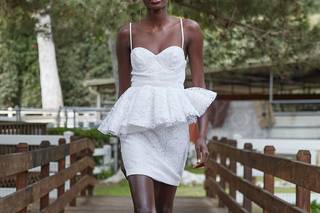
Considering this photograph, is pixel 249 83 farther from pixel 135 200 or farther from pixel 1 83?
pixel 135 200

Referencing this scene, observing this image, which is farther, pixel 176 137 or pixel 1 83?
pixel 1 83

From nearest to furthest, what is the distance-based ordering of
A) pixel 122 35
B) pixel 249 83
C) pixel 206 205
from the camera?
1. pixel 122 35
2. pixel 206 205
3. pixel 249 83

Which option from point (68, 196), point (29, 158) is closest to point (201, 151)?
point (29, 158)

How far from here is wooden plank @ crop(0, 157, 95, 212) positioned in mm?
4730

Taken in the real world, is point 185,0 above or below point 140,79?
above

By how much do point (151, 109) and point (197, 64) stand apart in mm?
482

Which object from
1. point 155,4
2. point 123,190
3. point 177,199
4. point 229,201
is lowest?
point 123,190

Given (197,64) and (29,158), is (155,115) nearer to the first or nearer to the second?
(197,64)

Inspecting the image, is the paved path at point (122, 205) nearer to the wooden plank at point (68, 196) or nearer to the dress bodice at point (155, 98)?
the wooden plank at point (68, 196)

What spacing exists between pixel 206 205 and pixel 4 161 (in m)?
5.96

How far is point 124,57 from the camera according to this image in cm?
427

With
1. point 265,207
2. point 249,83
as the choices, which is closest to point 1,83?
point 249,83

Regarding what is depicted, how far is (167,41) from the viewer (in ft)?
13.6

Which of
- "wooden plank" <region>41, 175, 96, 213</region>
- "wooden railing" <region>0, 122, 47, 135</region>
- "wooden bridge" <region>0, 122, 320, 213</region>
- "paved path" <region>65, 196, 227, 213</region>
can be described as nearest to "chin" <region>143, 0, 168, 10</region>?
"wooden bridge" <region>0, 122, 320, 213</region>
